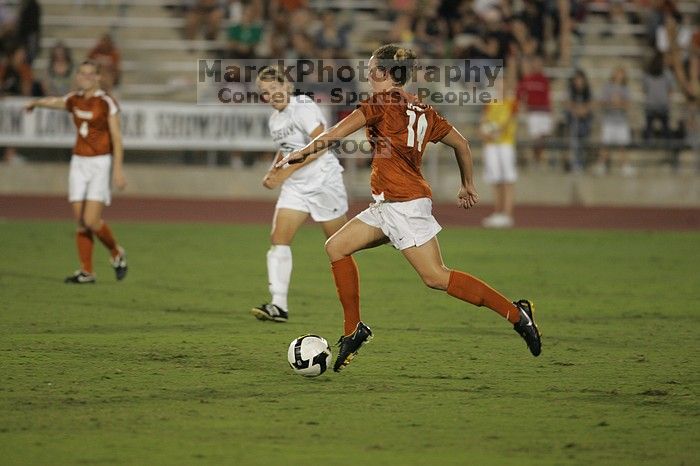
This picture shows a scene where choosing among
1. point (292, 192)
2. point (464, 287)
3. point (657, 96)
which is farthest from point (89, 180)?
point (657, 96)

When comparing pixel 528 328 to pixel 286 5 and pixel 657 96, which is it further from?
pixel 286 5

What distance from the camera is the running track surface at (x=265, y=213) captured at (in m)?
20.0

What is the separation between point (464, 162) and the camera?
8.19 meters

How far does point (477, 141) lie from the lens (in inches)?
914

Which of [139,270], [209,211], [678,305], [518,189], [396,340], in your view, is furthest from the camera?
[518,189]

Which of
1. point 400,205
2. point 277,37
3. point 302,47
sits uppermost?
point 277,37

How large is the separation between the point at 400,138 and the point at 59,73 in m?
16.2

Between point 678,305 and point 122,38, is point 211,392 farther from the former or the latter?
point 122,38

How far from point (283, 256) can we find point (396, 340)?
1.37 m

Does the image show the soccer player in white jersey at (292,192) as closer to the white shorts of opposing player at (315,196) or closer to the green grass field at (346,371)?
the white shorts of opposing player at (315,196)

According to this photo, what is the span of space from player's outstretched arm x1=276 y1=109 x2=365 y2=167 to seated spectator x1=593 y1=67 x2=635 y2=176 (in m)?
15.7

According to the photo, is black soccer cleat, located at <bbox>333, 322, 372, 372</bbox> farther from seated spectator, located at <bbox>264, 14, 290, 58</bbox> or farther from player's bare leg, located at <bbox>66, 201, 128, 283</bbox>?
seated spectator, located at <bbox>264, 14, 290, 58</bbox>

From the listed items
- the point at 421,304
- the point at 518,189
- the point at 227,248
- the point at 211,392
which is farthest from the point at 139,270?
the point at 518,189

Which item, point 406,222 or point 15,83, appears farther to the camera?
point 15,83
